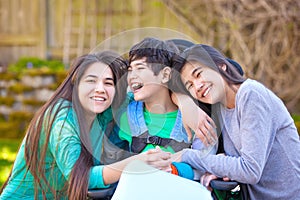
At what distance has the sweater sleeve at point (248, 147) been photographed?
2.07 m

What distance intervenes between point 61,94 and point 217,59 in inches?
25.4

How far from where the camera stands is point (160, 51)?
2049mm

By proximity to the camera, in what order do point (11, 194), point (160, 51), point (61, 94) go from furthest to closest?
point (11, 194) < point (61, 94) < point (160, 51)

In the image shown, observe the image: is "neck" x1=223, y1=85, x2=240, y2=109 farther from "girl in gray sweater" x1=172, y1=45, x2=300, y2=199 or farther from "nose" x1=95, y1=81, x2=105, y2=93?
"nose" x1=95, y1=81, x2=105, y2=93

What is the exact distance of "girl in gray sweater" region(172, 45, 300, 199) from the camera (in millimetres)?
2068

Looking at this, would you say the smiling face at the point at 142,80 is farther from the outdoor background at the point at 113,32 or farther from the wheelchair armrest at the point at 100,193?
the outdoor background at the point at 113,32

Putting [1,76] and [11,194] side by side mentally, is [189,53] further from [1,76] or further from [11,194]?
[1,76]

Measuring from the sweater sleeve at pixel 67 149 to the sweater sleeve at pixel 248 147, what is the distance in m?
0.35

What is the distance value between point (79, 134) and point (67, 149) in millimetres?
76

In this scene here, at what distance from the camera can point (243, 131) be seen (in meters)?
2.09

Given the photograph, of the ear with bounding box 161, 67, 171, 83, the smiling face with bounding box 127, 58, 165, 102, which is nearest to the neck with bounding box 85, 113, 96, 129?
the smiling face with bounding box 127, 58, 165, 102

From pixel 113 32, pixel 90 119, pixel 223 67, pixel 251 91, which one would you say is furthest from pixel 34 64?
pixel 251 91

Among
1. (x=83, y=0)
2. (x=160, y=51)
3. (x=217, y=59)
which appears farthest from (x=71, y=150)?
(x=83, y=0)

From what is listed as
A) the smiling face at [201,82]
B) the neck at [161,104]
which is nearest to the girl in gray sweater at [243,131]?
the smiling face at [201,82]
